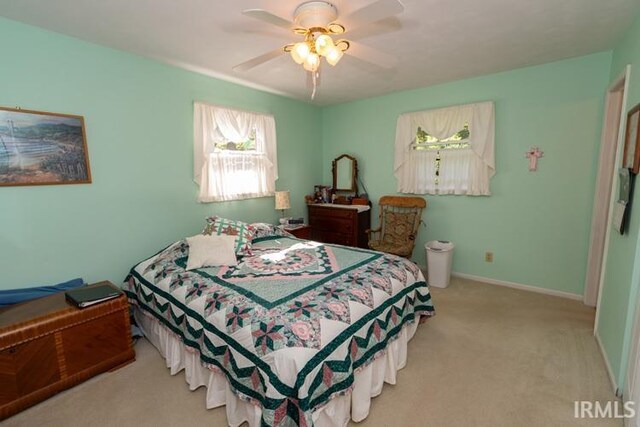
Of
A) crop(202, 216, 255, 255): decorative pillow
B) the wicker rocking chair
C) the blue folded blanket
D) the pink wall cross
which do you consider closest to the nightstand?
the wicker rocking chair

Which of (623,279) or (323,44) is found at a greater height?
(323,44)

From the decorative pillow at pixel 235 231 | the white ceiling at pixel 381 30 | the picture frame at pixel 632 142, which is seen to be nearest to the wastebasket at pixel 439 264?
the picture frame at pixel 632 142

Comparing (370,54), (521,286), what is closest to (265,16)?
(370,54)

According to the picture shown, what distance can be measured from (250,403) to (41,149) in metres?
2.39

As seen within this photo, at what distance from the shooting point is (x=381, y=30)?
7.35 feet

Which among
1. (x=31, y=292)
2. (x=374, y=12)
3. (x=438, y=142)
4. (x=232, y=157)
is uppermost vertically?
(x=374, y=12)

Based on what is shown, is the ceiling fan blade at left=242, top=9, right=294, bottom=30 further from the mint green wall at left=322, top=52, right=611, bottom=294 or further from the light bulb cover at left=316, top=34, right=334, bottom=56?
the mint green wall at left=322, top=52, right=611, bottom=294

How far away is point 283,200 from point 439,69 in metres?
2.38

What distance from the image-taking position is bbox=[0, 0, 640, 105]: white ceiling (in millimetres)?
1945

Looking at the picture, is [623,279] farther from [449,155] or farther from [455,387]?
[449,155]

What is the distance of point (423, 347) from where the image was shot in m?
2.43

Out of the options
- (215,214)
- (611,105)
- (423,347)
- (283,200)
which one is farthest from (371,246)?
(611,105)

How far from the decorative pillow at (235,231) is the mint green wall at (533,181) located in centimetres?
246
